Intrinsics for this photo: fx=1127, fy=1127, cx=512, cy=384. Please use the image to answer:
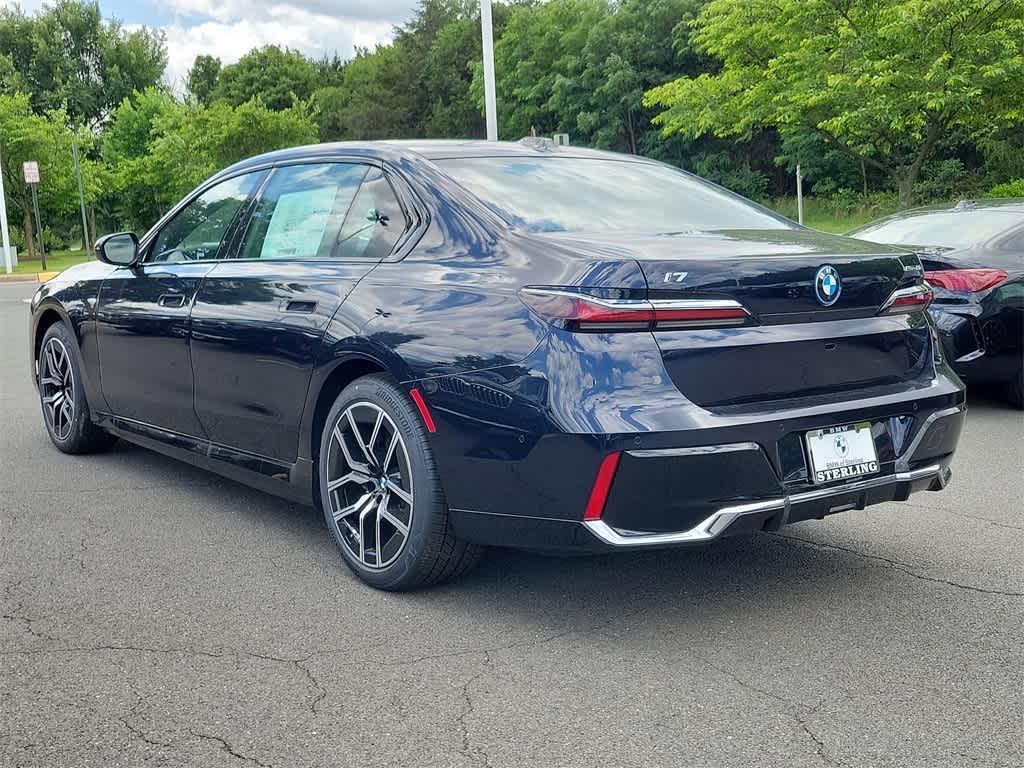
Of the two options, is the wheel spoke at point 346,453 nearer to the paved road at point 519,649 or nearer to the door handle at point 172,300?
the paved road at point 519,649

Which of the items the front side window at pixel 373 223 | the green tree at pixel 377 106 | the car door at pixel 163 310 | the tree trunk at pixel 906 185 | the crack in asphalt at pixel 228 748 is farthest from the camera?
the green tree at pixel 377 106

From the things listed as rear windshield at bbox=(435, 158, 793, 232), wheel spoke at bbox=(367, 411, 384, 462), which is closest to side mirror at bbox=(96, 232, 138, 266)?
rear windshield at bbox=(435, 158, 793, 232)

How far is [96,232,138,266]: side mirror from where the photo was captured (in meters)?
5.49

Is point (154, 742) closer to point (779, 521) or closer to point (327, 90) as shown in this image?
point (779, 521)

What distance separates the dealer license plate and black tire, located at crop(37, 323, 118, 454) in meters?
4.09

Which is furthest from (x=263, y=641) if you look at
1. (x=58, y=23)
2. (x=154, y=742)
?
(x=58, y=23)

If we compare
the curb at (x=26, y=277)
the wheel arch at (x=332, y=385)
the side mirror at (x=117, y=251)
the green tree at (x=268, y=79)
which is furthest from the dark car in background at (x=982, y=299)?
the green tree at (x=268, y=79)

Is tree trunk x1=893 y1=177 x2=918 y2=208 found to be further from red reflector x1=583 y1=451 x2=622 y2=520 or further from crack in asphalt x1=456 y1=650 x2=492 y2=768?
crack in asphalt x1=456 y1=650 x2=492 y2=768

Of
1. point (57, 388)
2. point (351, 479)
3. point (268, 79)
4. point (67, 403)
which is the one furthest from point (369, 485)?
point (268, 79)

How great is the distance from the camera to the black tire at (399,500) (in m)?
3.67

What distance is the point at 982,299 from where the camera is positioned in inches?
284

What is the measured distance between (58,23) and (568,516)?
75334mm

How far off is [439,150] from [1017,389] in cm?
490

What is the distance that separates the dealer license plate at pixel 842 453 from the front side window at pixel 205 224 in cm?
274
